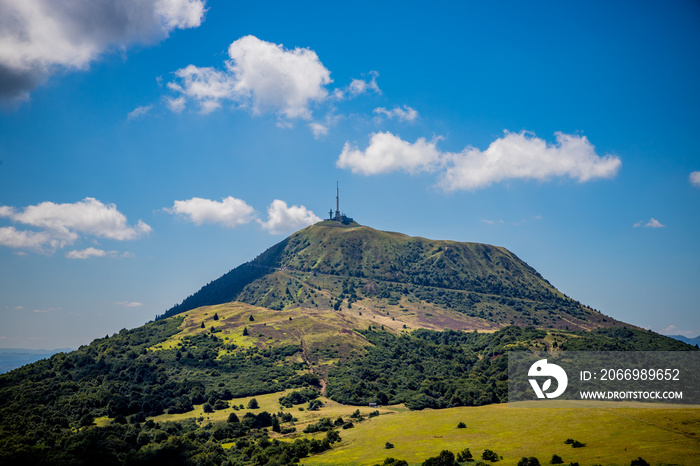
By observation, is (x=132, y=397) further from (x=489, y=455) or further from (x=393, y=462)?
(x=489, y=455)

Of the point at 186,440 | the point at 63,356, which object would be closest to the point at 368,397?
the point at 186,440

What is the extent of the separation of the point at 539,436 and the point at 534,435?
114cm

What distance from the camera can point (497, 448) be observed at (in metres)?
78.6

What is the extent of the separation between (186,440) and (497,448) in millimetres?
60860

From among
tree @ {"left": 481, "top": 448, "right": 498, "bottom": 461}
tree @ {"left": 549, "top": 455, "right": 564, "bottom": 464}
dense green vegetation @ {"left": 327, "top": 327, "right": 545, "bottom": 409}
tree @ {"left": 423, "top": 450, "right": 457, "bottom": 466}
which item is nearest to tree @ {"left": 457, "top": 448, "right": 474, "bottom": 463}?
tree @ {"left": 423, "top": 450, "right": 457, "bottom": 466}

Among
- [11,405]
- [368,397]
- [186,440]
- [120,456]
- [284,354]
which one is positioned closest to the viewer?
[120,456]

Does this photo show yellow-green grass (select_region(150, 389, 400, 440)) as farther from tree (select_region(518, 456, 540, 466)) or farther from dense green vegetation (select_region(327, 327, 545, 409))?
tree (select_region(518, 456, 540, 466))

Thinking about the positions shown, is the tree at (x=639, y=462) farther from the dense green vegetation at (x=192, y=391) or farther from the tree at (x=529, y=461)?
the dense green vegetation at (x=192, y=391)

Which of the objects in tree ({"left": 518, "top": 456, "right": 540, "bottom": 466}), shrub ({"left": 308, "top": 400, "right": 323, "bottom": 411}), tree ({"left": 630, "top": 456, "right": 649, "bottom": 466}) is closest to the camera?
tree ({"left": 630, "top": 456, "right": 649, "bottom": 466})

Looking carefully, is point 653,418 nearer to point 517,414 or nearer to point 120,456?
point 517,414

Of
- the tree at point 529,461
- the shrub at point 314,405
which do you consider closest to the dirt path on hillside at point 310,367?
the shrub at point 314,405

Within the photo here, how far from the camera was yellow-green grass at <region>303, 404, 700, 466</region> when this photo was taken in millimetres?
68562

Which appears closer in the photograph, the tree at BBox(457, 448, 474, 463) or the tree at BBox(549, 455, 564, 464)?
the tree at BBox(549, 455, 564, 464)

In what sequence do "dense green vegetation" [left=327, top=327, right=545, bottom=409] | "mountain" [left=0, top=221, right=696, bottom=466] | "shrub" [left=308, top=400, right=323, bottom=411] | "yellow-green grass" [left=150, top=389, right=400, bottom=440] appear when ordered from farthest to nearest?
"dense green vegetation" [left=327, top=327, right=545, bottom=409]
"shrub" [left=308, top=400, right=323, bottom=411]
"yellow-green grass" [left=150, top=389, right=400, bottom=440]
"mountain" [left=0, top=221, right=696, bottom=466]
